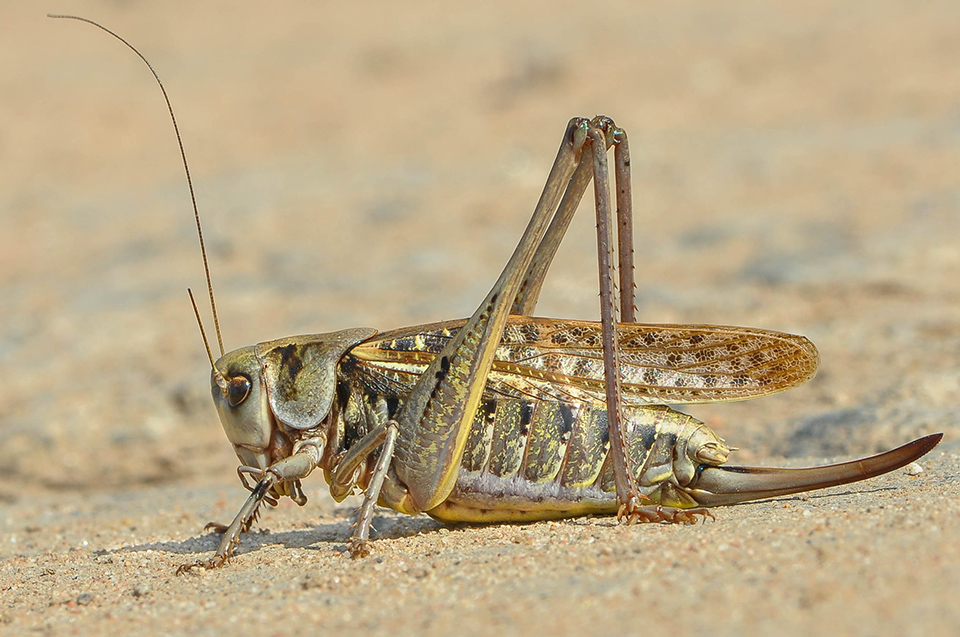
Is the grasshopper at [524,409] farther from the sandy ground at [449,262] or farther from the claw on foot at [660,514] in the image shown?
the sandy ground at [449,262]

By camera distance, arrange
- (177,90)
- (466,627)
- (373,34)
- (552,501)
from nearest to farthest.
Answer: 1. (466,627)
2. (552,501)
3. (177,90)
4. (373,34)

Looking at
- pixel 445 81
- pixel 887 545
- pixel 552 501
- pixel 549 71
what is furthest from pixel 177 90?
pixel 887 545

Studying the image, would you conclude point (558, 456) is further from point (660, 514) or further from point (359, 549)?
point (359, 549)

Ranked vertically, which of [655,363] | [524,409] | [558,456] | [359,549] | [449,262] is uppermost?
[449,262]

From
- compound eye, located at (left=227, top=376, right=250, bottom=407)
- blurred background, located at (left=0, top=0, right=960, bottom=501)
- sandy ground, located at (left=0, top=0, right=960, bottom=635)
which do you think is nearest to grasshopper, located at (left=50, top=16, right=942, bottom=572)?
compound eye, located at (left=227, top=376, right=250, bottom=407)

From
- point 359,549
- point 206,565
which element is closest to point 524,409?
point 359,549

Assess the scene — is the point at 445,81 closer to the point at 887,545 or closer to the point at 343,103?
the point at 343,103

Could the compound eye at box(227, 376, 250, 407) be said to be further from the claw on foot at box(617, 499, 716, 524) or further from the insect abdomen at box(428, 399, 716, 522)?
the claw on foot at box(617, 499, 716, 524)
